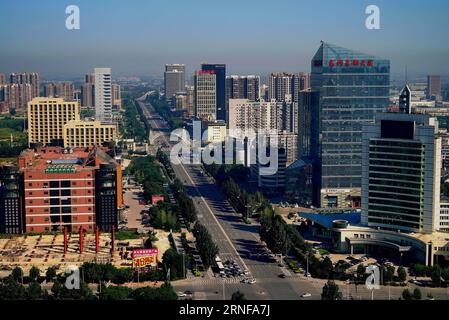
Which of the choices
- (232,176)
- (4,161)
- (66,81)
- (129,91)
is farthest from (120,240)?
(129,91)

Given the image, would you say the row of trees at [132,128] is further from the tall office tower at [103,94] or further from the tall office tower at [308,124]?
the tall office tower at [308,124]

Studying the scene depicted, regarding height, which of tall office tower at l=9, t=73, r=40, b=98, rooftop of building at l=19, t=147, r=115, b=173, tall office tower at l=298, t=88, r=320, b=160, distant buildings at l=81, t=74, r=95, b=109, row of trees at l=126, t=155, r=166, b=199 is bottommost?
row of trees at l=126, t=155, r=166, b=199

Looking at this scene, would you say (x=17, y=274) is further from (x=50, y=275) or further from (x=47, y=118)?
(x=47, y=118)

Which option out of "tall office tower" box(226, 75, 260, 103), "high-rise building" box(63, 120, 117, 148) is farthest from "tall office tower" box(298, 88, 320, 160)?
"tall office tower" box(226, 75, 260, 103)

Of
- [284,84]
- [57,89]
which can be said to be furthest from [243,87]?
[57,89]

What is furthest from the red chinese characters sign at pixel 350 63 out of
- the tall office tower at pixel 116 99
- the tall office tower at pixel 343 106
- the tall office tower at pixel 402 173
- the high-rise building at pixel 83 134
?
the tall office tower at pixel 116 99

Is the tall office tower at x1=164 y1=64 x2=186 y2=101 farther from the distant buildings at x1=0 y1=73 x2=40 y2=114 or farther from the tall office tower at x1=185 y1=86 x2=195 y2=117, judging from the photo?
the distant buildings at x1=0 y1=73 x2=40 y2=114
